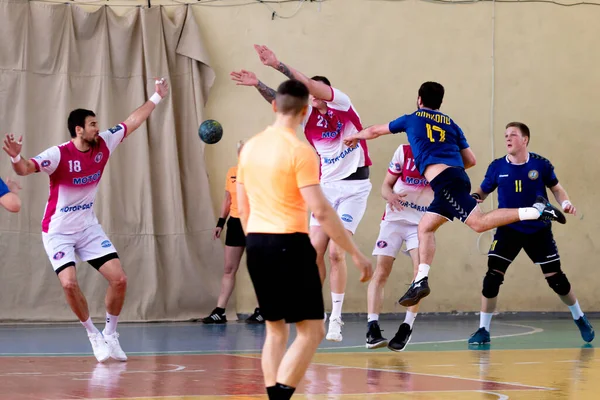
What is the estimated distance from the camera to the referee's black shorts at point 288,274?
5074 mm

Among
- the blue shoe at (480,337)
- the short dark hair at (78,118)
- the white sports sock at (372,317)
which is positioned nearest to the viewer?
the short dark hair at (78,118)

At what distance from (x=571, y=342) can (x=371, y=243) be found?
4.35 meters

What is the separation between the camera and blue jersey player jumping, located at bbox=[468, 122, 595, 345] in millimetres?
10203

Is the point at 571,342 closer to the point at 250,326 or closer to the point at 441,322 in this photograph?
the point at 441,322

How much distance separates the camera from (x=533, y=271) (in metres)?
14.8

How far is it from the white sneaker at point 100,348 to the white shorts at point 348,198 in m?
2.27

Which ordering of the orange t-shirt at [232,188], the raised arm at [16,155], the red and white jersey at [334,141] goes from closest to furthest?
the raised arm at [16,155] < the red and white jersey at [334,141] < the orange t-shirt at [232,188]

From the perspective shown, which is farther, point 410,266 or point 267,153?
point 410,266

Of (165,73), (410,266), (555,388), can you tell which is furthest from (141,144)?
(555,388)

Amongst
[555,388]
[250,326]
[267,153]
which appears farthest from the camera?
[250,326]

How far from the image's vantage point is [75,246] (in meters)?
8.98

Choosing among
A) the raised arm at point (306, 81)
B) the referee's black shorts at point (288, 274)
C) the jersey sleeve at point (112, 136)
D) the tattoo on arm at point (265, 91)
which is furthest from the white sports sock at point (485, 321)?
the referee's black shorts at point (288, 274)

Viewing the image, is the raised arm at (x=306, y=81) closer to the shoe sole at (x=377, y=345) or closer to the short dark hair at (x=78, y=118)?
the short dark hair at (x=78, y=118)

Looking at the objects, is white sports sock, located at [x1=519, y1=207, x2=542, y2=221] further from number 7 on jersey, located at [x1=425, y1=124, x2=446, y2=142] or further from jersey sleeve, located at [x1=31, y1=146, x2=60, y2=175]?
jersey sleeve, located at [x1=31, y1=146, x2=60, y2=175]
